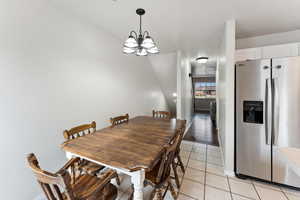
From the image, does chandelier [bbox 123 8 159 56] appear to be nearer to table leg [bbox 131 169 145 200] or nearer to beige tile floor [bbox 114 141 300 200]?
table leg [bbox 131 169 145 200]

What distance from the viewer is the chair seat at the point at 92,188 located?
896mm

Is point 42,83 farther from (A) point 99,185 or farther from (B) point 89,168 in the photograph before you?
(A) point 99,185

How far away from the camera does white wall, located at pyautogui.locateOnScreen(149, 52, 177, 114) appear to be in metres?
3.78

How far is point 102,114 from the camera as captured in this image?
7.77 feet

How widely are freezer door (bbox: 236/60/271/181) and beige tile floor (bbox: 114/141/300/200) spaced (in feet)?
0.55

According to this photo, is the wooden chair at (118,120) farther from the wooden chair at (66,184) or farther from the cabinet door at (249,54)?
the cabinet door at (249,54)

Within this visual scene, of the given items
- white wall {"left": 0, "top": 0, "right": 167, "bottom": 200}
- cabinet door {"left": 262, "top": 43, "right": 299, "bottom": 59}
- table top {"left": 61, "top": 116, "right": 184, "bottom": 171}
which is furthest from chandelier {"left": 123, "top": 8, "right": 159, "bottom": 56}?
cabinet door {"left": 262, "top": 43, "right": 299, "bottom": 59}

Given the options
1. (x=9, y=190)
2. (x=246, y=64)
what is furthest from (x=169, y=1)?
(x=9, y=190)

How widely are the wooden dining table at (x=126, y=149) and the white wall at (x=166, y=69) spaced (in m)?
2.71

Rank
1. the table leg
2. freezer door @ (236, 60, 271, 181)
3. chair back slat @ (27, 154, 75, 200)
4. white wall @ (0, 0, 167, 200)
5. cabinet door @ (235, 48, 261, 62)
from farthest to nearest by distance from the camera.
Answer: cabinet door @ (235, 48, 261, 62)
freezer door @ (236, 60, 271, 181)
white wall @ (0, 0, 167, 200)
the table leg
chair back slat @ (27, 154, 75, 200)

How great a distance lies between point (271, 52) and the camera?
2.05 meters

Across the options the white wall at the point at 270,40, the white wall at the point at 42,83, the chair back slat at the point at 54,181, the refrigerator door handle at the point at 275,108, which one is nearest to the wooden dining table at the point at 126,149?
the chair back slat at the point at 54,181

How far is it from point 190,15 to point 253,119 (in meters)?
1.79

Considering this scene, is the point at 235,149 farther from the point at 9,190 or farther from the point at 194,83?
the point at 194,83
